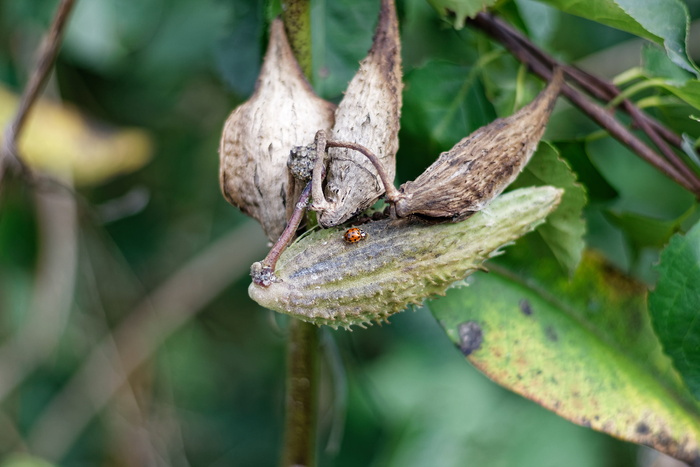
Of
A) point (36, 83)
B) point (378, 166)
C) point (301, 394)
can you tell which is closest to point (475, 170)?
point (378, 166)

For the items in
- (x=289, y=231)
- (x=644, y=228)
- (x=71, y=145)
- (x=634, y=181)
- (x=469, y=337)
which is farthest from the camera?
(x=634, y=181)

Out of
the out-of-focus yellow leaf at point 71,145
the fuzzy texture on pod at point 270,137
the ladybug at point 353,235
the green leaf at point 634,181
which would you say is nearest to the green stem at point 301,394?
the fuzzy texture on pod at point 270,137

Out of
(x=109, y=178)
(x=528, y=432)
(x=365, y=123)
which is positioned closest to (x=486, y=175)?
(x=365, y=123)

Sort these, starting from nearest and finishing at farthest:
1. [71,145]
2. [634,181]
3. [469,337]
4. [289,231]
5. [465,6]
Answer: [289,231], [465,6], [469,337], [71,145], [634,181]

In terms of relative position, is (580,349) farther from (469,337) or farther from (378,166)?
(378,166)

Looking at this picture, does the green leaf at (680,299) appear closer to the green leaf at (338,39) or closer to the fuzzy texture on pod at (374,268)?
the fuzzy texture on pod at (374,268)

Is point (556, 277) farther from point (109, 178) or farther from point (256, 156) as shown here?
point (109, 178)

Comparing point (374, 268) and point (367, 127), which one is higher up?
point (367, 127)

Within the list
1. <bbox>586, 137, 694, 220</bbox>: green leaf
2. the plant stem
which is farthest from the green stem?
<bbox>586, 137, 694, 220</bbox>: green leaf
